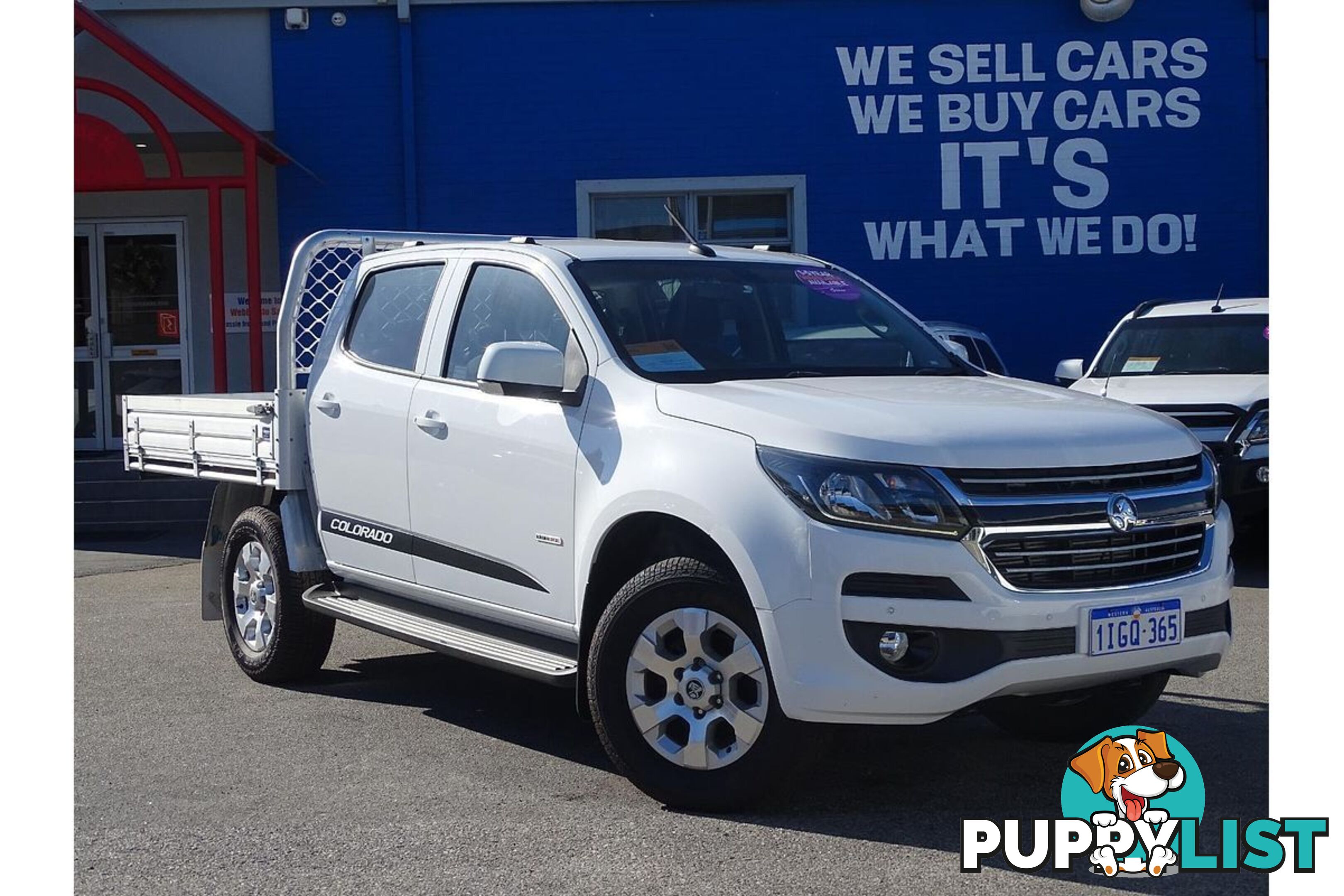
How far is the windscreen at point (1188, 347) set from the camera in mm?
11219

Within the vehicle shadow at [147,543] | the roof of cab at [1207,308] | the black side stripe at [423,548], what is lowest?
the vehicle shadow at [147,543]

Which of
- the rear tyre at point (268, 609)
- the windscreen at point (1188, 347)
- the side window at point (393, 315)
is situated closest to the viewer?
the side window at point (393, 315)

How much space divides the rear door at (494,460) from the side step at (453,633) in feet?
0.39

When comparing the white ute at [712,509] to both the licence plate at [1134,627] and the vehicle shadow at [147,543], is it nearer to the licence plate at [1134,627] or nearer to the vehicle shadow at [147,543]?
the licence plate at [1134,627]

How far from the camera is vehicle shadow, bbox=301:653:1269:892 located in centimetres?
487

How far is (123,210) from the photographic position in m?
17.0

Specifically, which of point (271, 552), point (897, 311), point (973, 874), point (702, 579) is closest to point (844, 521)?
point (702, 579)

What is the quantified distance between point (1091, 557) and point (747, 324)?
1.82 m

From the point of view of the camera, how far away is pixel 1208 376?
36.1ft

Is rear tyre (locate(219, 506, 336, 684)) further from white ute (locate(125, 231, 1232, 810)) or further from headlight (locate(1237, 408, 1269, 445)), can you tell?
headlight (locate(1237, 408, 1269, 445))

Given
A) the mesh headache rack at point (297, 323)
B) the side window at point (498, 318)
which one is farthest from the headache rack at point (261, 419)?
the side window at point (498, 318)

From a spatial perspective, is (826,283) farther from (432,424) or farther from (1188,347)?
(1188,347)

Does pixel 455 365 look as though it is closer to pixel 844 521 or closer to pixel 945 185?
pixel 844 521

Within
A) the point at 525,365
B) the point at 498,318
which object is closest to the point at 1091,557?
the point at 525,365
